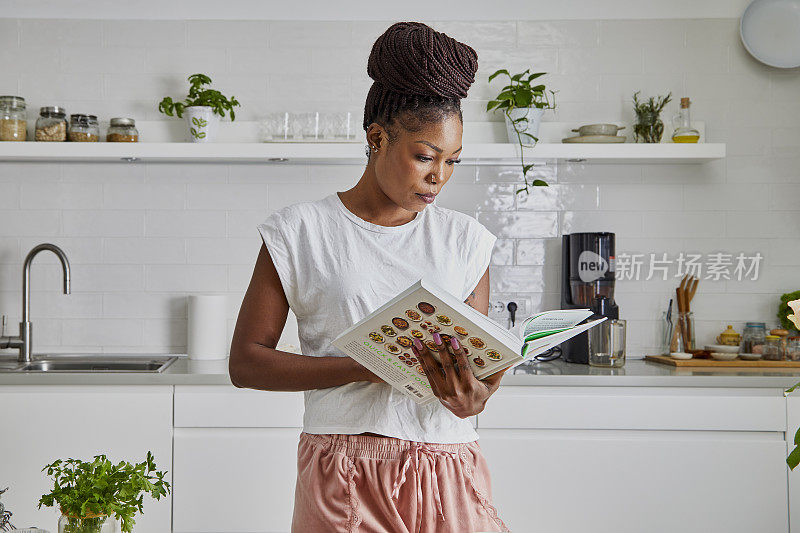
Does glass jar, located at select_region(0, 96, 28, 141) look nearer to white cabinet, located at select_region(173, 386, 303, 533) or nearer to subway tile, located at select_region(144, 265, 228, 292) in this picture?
subway tile, located at select_region(144, 265, 228, 292)

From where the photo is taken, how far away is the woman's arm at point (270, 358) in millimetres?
1183

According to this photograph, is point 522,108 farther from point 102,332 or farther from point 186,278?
point 102,332

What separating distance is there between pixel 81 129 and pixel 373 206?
2201 millimetres

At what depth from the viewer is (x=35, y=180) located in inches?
125

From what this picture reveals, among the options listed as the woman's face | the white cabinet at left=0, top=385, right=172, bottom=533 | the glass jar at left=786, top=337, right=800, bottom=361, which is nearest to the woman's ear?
the woman's face

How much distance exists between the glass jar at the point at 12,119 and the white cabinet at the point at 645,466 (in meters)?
2.10

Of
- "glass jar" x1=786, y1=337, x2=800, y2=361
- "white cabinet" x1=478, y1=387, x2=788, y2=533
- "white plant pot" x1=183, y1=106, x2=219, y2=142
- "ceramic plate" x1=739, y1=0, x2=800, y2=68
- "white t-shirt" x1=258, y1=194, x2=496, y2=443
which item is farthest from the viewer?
"ceramic plate" x1=739, y1=0, x2=800, y2=68

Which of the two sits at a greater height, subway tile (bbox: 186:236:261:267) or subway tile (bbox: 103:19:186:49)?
subway tile (bbox: 103:19:186:49)

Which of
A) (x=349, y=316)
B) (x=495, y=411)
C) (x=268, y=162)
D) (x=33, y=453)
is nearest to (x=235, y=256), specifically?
(x=268, y=162)

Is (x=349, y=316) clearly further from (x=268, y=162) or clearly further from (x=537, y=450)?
(x=268, y=162)

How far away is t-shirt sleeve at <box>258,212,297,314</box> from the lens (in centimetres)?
121

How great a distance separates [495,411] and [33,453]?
5.05 feet

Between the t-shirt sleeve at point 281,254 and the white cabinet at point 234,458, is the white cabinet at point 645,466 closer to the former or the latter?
the white cabinet at point 234,458

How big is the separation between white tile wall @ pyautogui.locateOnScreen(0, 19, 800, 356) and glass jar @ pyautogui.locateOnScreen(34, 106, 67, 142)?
0.54 feet
